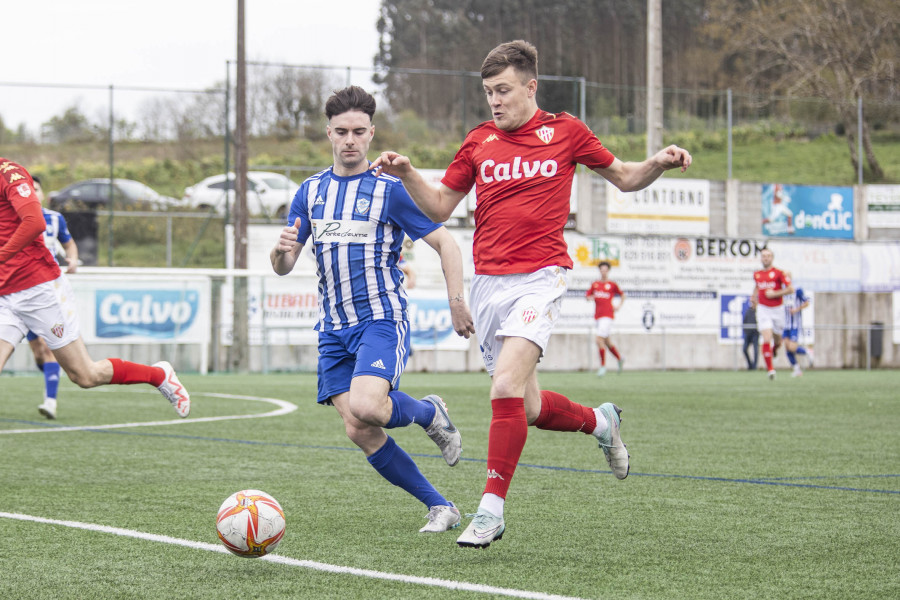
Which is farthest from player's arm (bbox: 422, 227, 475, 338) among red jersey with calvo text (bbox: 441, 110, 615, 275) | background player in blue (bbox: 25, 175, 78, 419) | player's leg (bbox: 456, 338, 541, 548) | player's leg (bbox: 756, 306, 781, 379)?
player's leg (bbox: 756, 306, 781, 379)

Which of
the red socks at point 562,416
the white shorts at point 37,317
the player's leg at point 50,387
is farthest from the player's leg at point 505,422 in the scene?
the player's leg at point 50,387

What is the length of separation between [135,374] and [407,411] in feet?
10.8

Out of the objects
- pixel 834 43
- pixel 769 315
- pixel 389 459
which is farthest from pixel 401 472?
pixel 834 43

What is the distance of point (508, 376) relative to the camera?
15.6 ft

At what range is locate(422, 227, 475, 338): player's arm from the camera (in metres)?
5.12

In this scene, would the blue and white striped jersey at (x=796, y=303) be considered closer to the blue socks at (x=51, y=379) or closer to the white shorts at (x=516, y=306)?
the blue socks at (x=51, y=379)

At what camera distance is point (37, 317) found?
24.6 feet

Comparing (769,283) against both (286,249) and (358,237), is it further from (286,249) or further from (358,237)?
(286,249)

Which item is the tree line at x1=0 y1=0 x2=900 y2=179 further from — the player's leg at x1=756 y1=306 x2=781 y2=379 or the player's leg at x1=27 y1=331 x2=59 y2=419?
the player's leg at x1=27 y1=331 x2=59 y2=419

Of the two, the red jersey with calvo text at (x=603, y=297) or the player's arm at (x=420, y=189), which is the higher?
the player's arm at (x=420, y=189)

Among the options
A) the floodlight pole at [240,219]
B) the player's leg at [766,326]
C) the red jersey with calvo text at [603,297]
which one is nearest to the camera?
the player's leg at [766,326]

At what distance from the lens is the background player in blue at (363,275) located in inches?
203

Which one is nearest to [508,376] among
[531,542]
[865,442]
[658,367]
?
[531,542]

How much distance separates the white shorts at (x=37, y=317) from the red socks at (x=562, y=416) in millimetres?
3619
